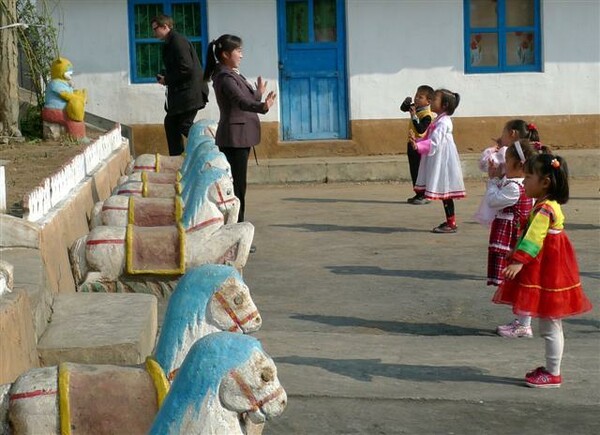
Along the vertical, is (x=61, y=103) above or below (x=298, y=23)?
below

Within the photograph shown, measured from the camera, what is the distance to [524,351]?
7.25m

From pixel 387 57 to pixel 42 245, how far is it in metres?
10.0

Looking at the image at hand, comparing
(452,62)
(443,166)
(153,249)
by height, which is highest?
(452,62)

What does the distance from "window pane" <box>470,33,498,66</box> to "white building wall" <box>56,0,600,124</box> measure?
10.8 inches

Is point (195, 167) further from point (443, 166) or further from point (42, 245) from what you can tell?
point (443, 166)

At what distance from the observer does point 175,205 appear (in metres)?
8.91

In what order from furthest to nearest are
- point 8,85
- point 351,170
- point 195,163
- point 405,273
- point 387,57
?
1. point 387,57
2. point 351,170
3. point 8,85
4. point 405,273
5. point 195,163

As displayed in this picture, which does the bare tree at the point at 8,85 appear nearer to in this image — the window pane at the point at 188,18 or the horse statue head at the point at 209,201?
the window pane at the point at 188,18

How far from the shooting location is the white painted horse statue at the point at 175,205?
854 centimetres

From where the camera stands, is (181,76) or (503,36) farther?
(503,36)

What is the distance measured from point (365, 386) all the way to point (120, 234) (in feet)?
7.61

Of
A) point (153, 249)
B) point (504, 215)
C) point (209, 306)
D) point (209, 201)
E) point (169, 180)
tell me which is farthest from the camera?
point (169, 180)

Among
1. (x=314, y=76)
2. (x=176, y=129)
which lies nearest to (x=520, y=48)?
(x=314, y=76)

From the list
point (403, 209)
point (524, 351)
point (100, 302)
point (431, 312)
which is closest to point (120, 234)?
point (100, 302)
